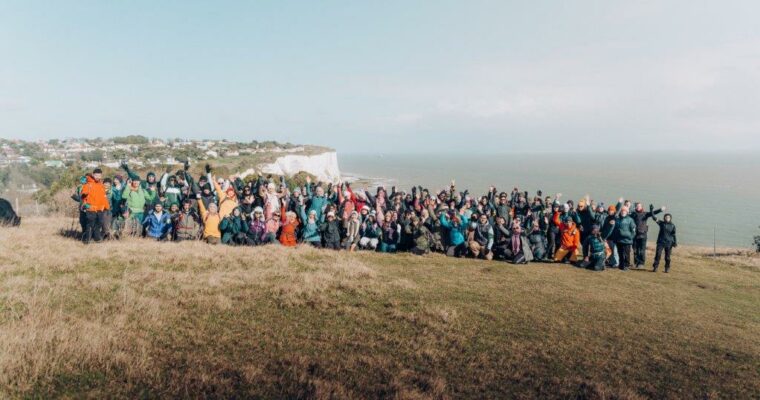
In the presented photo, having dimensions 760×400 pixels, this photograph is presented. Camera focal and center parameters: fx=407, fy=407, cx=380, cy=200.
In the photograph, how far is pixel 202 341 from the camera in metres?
6.02

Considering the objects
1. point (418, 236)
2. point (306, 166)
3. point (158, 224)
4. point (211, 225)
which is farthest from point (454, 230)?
point (306, 166)

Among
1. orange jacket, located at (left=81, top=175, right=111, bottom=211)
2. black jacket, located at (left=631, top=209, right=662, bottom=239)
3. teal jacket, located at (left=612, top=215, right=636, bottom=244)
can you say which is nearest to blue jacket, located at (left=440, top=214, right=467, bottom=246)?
teal jacket, located at (left=612, top=215, right=636, bottom=244)

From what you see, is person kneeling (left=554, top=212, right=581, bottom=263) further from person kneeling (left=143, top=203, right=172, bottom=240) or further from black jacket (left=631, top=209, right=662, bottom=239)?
person kneeling (left=143, top=203, right=172, bottom=240)

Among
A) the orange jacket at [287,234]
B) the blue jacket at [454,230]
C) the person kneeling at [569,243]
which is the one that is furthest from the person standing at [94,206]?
the person kneeling at [569,243]

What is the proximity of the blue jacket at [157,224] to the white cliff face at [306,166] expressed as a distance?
179 feet

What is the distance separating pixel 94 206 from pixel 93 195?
34 cm

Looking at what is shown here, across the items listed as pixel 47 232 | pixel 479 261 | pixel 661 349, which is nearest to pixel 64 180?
pixel 47 232

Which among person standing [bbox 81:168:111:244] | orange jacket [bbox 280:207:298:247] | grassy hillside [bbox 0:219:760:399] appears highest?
person standing [bbox 81:168:111:244]

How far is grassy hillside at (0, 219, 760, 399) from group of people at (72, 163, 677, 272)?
5.63ft

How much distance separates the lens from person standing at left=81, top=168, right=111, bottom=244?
437 inches

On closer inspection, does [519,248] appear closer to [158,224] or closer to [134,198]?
[158,224]

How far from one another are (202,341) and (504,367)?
4.43 m

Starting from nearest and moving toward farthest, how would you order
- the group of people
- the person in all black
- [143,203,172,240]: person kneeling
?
1. [143,203,172,240]: person kneeling
2. the group of people
3. the person in all black

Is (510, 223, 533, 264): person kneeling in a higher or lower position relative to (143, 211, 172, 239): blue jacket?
lower
